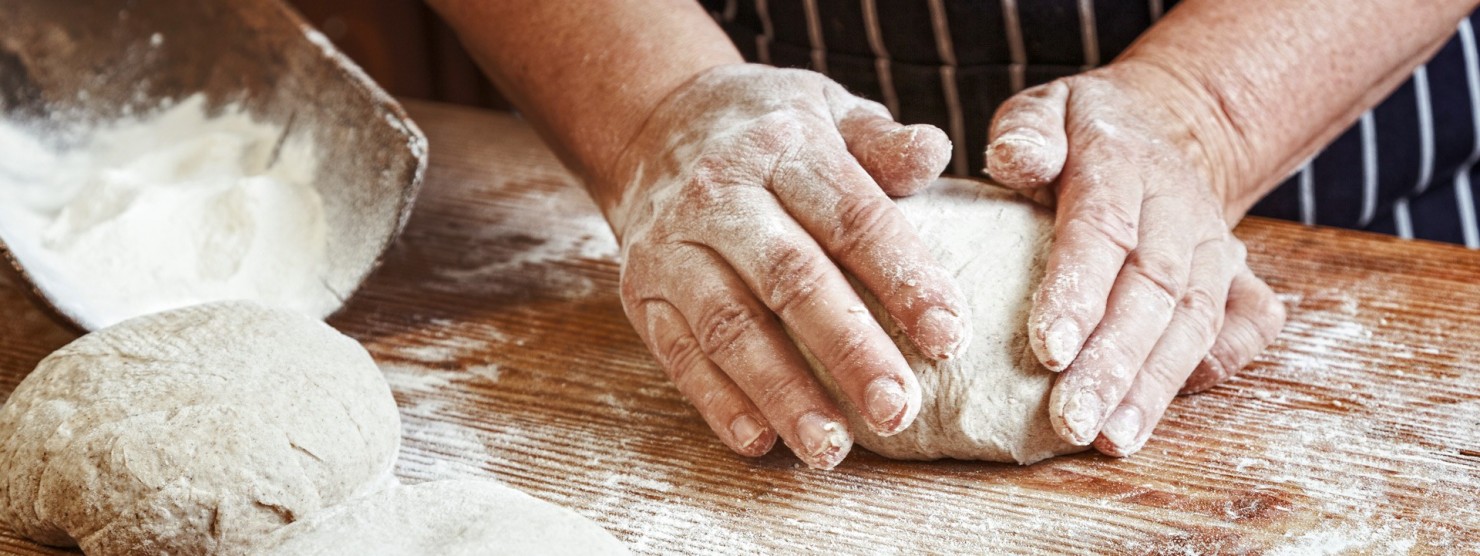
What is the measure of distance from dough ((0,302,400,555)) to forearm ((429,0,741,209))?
0.48 m

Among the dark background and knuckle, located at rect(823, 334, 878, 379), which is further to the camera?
the dark background

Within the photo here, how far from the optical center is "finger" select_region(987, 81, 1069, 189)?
4.41 ft

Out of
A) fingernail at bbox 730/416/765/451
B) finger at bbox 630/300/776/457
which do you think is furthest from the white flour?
fingernail at bbox 730/416/765/451

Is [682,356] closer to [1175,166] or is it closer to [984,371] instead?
[984,371]

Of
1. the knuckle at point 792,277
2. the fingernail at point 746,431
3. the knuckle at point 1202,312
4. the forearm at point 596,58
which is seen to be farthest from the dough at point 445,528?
the knuckle at point 1202,312

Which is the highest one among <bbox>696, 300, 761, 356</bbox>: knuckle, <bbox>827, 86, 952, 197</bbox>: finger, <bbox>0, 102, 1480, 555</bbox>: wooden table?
<bbox>827, 86, 952, 197</bbox>: finger

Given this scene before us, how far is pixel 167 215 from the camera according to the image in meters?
1.64

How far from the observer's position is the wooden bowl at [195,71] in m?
1.63

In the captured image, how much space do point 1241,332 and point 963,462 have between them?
41cm

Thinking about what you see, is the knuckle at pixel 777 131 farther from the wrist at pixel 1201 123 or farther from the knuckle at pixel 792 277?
the wrist at pixel 1201 123

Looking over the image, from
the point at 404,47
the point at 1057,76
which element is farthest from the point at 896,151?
the point at 404,47

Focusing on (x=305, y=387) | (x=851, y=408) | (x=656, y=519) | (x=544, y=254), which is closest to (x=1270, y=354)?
(x=851, y=408)

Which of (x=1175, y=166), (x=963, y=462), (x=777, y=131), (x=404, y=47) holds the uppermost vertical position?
(x=777, y=131)

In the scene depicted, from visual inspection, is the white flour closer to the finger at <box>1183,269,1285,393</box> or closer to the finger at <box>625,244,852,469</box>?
the finger at <box>625,244,852,469</box>
